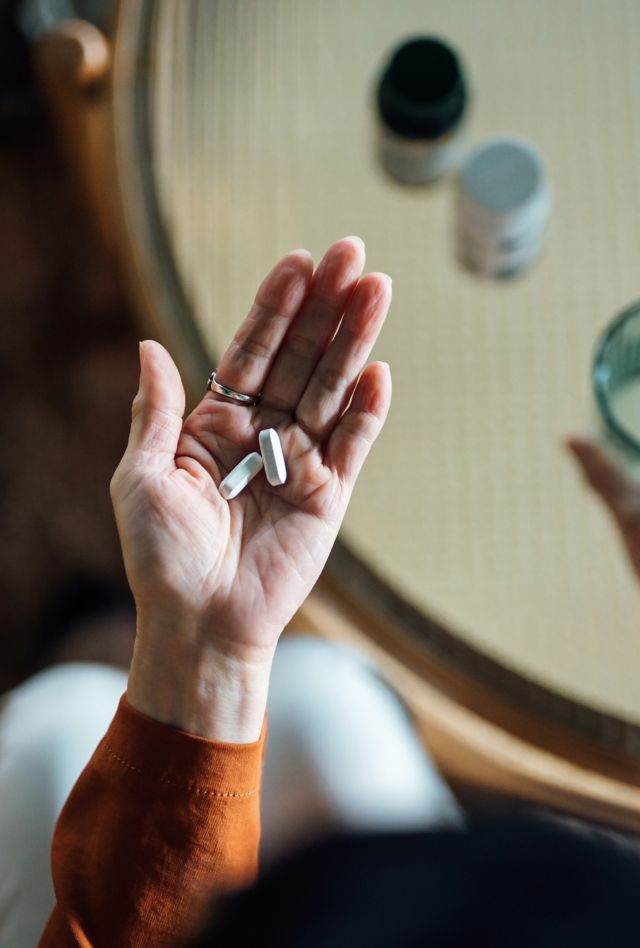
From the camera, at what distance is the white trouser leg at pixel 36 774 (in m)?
0.55

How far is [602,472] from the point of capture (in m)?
0.61

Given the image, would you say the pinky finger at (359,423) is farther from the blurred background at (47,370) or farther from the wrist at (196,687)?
the blurred background at (47,370)

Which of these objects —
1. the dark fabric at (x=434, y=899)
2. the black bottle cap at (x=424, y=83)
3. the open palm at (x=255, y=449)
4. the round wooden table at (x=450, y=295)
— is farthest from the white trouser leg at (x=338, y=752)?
the black bottle cap at (x=424, y=83)

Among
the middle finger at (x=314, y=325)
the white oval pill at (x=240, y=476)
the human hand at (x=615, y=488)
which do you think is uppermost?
the middle finger at (x=314, y=325)

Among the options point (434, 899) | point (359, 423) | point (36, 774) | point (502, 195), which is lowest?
point (36, 774)

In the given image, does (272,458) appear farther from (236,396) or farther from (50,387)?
(50,387)

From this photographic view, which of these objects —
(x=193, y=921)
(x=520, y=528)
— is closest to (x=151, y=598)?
(x=193, y=921)

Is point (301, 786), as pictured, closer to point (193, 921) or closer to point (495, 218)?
point (193, 921)

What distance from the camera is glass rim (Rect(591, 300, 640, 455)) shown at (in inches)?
22.2

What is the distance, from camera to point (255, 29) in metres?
0.73

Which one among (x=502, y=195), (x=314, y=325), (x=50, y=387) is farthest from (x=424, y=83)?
(x=50, y=387)

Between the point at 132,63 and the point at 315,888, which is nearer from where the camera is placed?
the point at 315,888

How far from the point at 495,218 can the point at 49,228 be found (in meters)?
0.76

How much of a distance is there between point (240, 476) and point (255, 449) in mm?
28
